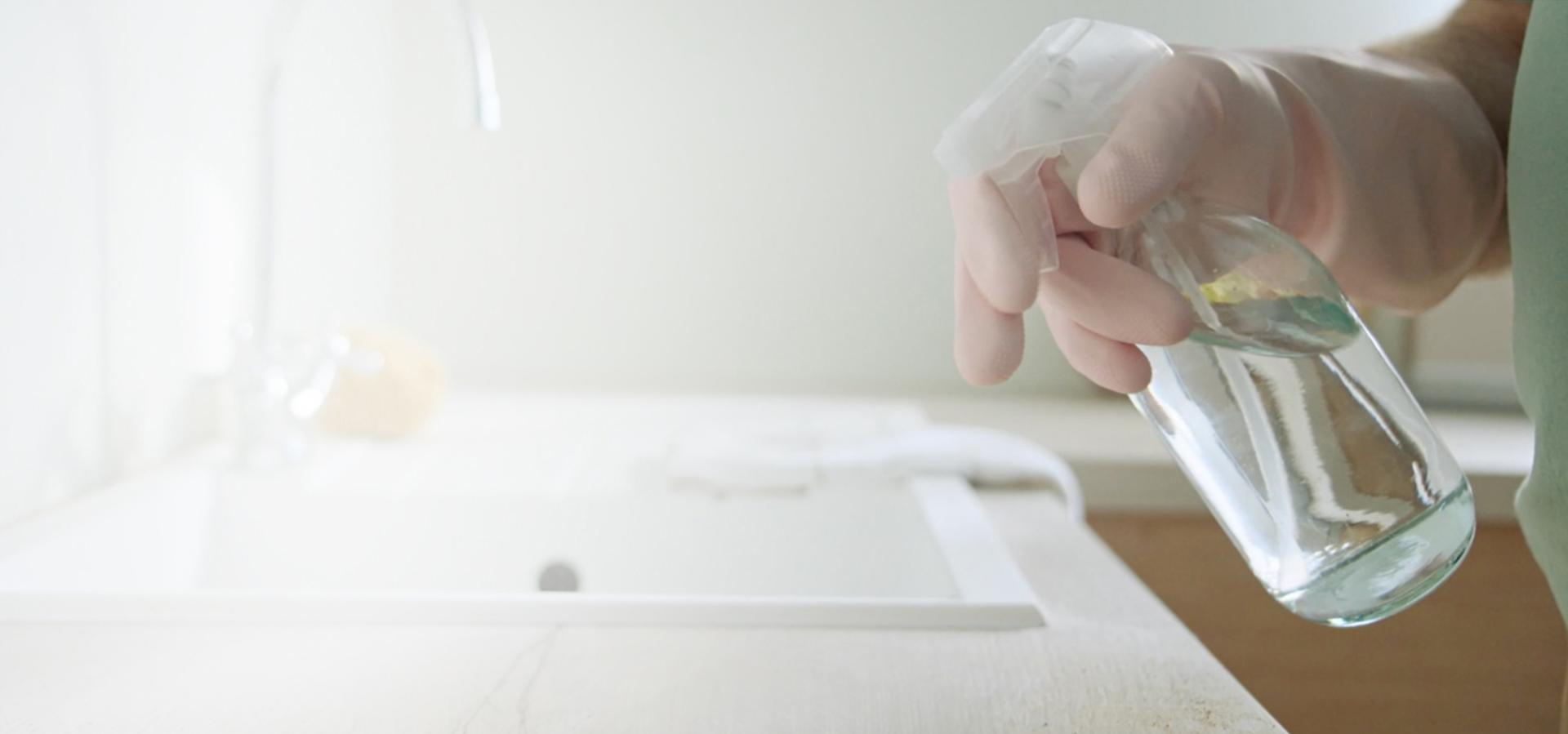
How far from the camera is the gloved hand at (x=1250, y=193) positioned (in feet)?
1.35

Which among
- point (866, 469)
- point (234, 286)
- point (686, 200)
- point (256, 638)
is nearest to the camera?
point (256, 638)

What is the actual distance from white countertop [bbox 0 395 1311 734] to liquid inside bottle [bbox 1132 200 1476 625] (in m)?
0.07

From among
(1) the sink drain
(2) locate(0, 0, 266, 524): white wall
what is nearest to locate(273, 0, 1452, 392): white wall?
(2) locate(0, 0, 266, 524): white wall

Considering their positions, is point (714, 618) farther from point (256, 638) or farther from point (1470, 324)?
point (1470, 324)

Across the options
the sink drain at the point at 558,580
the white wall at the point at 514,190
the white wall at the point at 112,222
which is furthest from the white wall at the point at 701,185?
the sink drain at the point at 558,580

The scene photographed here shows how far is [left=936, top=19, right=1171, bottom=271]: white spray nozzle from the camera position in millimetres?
417

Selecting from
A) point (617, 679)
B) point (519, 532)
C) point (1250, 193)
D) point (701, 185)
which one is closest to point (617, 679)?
point (617, 679)

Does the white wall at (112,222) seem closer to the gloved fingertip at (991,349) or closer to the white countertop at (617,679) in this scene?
the white countertop at (617,679)

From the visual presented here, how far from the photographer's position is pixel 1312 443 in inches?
16.9

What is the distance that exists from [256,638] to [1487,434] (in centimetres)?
109

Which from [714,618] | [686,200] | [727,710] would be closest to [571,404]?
[686,200]

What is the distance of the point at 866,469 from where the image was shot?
0.94m

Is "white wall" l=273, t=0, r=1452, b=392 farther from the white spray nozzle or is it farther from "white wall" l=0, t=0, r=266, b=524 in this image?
the white spray nozzle

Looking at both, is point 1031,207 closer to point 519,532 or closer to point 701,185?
point 519,532
